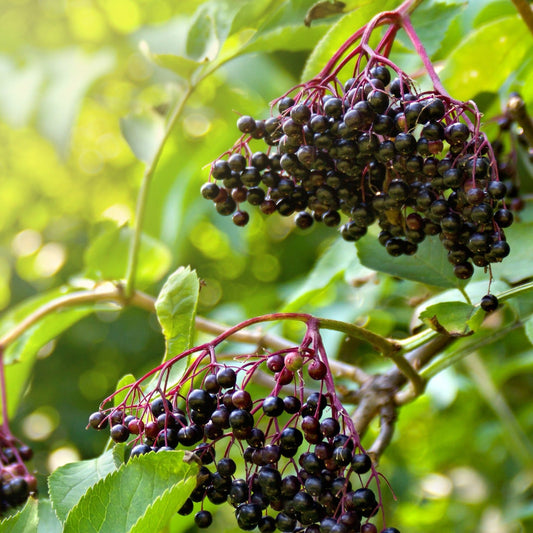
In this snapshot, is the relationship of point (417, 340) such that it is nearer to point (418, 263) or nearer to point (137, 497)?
point (418, 263)

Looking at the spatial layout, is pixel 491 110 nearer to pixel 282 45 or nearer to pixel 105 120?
pixel 282 45

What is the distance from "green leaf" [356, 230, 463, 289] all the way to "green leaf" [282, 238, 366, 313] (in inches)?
10.6

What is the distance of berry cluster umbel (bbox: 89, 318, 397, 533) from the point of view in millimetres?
798

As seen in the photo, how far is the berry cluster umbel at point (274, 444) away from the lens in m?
0.80

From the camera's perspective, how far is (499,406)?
2338 millimetres

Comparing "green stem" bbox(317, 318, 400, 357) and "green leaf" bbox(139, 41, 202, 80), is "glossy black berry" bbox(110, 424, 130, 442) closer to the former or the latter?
"green stem" bbox(317, 318, 400, 357)

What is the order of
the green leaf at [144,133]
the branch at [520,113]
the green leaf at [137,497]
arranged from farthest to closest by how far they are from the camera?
the green leaf at [144,133], the branch at [520,113], the green leaf at [137,497]

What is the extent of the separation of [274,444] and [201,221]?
6.30 ft

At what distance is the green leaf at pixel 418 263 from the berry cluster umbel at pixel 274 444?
37 cm

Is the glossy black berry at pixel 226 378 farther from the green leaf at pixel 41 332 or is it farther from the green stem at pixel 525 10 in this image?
Answer: the green leaf at pixel 41 332

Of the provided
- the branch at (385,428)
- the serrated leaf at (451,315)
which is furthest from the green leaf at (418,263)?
the branch at (385,428)

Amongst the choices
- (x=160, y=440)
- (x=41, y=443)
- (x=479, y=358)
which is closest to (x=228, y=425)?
(x=160, y=440)

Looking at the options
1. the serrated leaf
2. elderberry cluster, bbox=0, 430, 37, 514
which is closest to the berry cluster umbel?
the serrated leaf

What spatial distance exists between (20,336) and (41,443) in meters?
1.01
